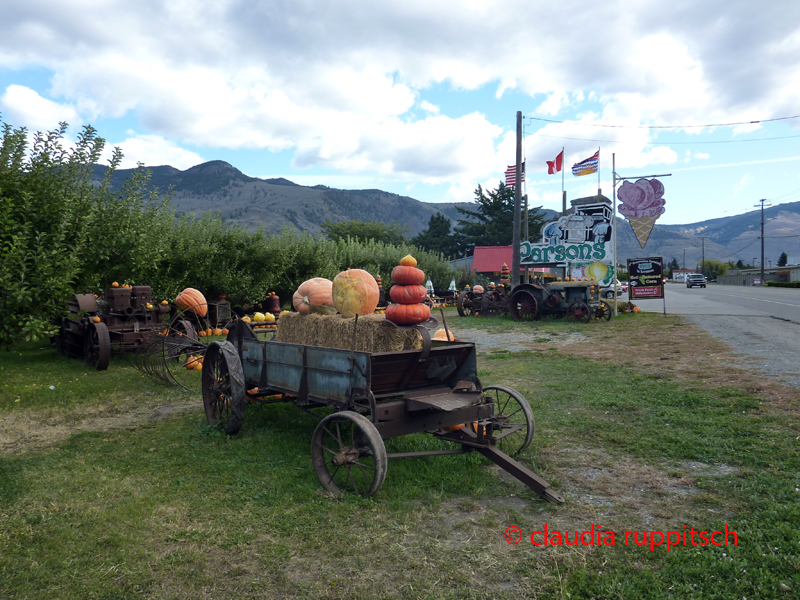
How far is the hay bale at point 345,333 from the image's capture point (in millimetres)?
5488

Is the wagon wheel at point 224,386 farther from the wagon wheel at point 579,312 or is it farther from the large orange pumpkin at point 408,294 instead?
the wagon wheel at point 579,312

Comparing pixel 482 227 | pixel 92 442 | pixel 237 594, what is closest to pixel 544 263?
A: pixel 92 442

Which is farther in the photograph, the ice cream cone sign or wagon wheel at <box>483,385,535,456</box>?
the ice cream cone sign

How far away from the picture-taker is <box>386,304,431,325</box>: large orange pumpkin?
17.5ft

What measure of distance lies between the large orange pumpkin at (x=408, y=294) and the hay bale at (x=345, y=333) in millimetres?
290

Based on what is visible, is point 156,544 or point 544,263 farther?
point 544,263

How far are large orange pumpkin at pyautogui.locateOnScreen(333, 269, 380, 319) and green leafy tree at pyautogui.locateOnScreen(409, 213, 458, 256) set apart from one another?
61579mm

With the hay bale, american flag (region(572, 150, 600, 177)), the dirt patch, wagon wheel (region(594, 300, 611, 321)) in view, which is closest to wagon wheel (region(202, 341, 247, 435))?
the hay bale

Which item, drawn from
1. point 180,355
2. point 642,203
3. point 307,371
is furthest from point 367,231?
point 307,371

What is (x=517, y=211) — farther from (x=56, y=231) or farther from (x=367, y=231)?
(x=367, y=231)

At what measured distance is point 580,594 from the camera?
3.22m

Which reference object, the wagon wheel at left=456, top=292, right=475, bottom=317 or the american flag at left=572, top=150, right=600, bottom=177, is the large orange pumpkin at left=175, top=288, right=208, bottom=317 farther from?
the american flag at left=572, top=150, right=600, bottom=177

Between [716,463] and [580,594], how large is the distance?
2.94 metres

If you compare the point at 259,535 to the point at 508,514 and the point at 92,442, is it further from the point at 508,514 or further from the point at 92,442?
the point at 92,442
